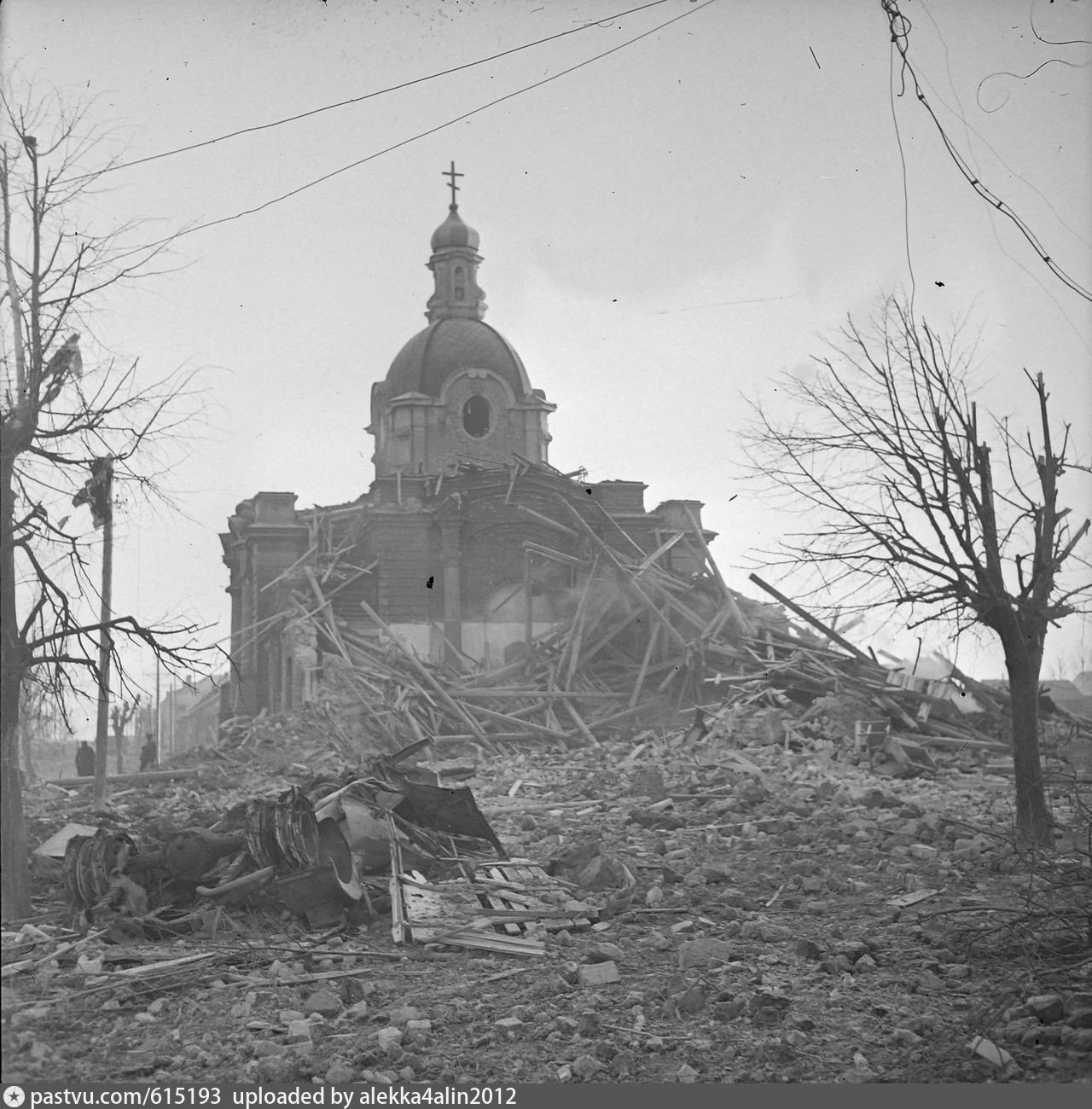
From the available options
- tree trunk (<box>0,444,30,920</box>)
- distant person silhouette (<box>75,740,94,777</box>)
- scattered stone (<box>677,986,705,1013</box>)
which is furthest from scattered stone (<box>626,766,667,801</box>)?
distant person silhouette (<box>75,740,94,777</box>)

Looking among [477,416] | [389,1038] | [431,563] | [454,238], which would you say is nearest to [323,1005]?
[389,1038]

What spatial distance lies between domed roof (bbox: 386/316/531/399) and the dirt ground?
763 inches

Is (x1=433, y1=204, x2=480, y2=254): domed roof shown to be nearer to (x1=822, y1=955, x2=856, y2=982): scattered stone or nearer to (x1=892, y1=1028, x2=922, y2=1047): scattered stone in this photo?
(x1=822, y1=955, x2=856, y2=982): scattered stone

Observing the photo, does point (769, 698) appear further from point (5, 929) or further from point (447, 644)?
point (5, 929)

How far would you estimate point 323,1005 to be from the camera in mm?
6547

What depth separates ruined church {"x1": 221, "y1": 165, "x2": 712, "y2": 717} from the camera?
18281 mm

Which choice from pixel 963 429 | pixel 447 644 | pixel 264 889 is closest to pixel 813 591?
pixel 963 429

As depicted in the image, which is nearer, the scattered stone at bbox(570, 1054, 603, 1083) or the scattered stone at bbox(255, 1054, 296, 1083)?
the scattered stone at bbox(255, 1054, 296, 1083)

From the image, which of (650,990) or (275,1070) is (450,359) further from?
(275,1070)

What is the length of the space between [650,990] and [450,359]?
23086 millimetres

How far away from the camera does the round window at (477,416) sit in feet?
93.7

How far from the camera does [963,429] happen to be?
34.9ft

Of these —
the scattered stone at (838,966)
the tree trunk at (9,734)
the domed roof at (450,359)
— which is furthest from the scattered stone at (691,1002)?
the domed roof at (450,359)

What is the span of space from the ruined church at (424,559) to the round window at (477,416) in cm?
96
